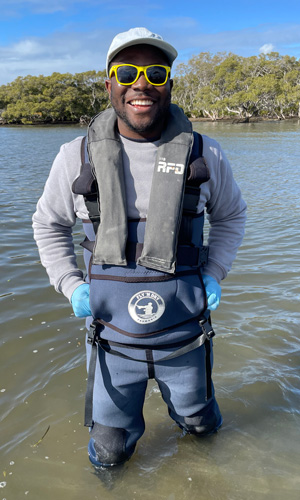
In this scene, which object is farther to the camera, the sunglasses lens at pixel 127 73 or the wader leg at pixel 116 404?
the wader leg at pixel 116 404

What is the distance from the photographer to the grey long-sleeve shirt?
7.86 feet

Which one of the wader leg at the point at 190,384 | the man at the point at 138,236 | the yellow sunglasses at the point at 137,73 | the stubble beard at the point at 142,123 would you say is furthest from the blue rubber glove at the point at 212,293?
the yellow sunglasses at the point at 137,73

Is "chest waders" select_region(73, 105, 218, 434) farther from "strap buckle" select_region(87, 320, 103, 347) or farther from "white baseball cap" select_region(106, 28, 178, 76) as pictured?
"white baseball cap" select_region(106, 28, 178, 76)

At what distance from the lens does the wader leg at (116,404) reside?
99.6 inches

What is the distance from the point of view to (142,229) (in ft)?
7.81

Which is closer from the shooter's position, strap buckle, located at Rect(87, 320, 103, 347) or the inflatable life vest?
the inflatable life vest

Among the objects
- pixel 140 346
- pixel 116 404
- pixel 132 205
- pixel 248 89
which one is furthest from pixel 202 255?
pixel 248 89

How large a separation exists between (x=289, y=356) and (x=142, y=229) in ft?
9.82

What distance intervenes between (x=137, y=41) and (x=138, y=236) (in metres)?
1.08

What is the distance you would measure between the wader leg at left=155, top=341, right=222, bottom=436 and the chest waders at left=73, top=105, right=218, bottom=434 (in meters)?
0.09

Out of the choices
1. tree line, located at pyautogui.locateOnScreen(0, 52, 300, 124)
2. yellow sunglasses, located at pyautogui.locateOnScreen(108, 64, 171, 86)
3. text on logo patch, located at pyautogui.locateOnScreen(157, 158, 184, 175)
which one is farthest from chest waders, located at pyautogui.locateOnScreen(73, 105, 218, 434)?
tree line, located at pyautogui.locateOnScreen(0, 52, 300, 124)

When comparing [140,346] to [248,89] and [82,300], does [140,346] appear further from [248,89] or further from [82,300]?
[248,89]

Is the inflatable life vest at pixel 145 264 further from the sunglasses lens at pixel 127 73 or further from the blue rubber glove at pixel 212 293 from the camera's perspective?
the sunglasses lens at pixel 127 73

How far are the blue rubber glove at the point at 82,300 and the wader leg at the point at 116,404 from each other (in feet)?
0.84
